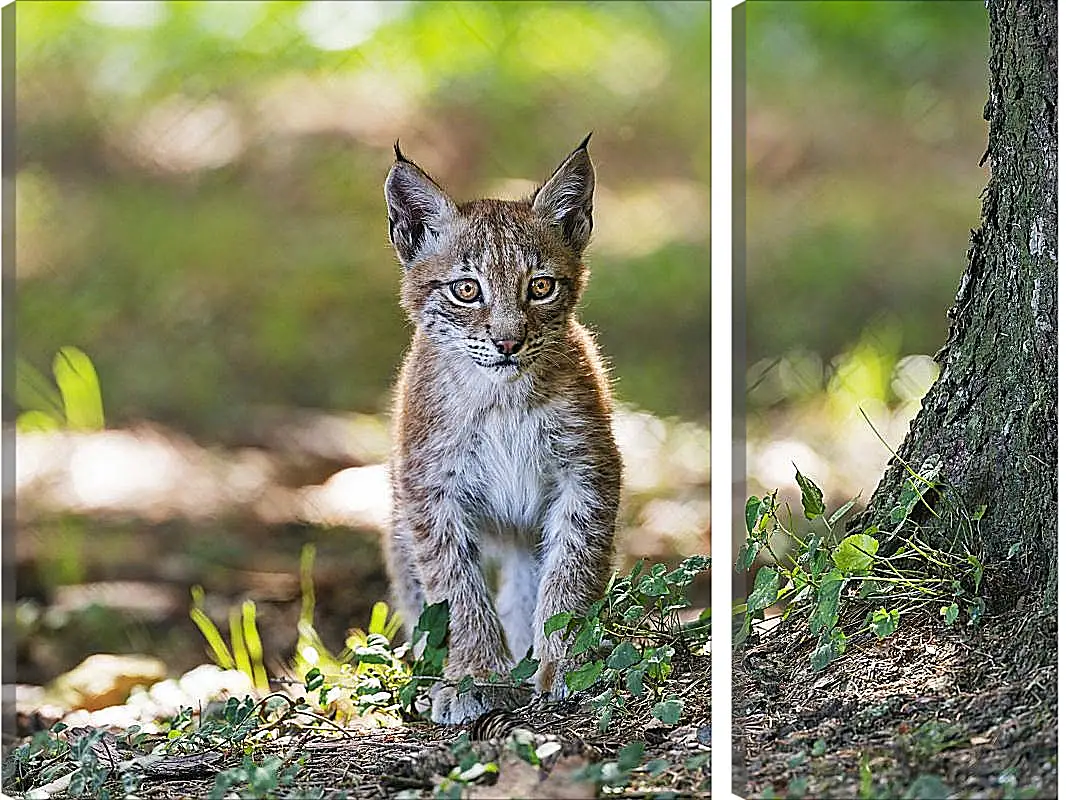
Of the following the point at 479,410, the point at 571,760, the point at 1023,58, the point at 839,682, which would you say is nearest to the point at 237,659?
the point at 479,410

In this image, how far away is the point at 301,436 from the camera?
377cm

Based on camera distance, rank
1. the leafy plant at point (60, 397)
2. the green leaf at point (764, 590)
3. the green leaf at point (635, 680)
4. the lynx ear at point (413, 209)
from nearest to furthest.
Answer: the green leaf at point (764, 590), the green leaf at point (635, 680), the lynx ear at point (413, 209), the leafy plant at point (60, 397)

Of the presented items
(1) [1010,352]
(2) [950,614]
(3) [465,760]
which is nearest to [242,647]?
(3) [465,760]

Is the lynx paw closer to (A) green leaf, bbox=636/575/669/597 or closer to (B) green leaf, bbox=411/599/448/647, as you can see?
(B) green leaf, bbox=411/599/448/647

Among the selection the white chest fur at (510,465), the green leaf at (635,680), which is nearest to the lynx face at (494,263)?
the white chest fur at (510,465)

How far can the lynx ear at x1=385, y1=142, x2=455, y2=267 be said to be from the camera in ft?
6.36


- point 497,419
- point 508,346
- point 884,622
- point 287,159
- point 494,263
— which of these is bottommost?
point 884,622

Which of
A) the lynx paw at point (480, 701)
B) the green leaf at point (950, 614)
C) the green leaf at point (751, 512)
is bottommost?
the lynx paw at point (480, 701)

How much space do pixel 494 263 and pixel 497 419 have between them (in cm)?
24

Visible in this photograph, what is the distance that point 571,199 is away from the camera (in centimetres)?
196

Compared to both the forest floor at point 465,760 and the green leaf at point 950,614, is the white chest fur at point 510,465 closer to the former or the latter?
the forest floor at point 465,760

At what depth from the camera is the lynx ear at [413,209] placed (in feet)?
6.36

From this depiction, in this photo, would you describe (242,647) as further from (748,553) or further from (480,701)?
(748,553)

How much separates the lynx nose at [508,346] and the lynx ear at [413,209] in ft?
0.78
